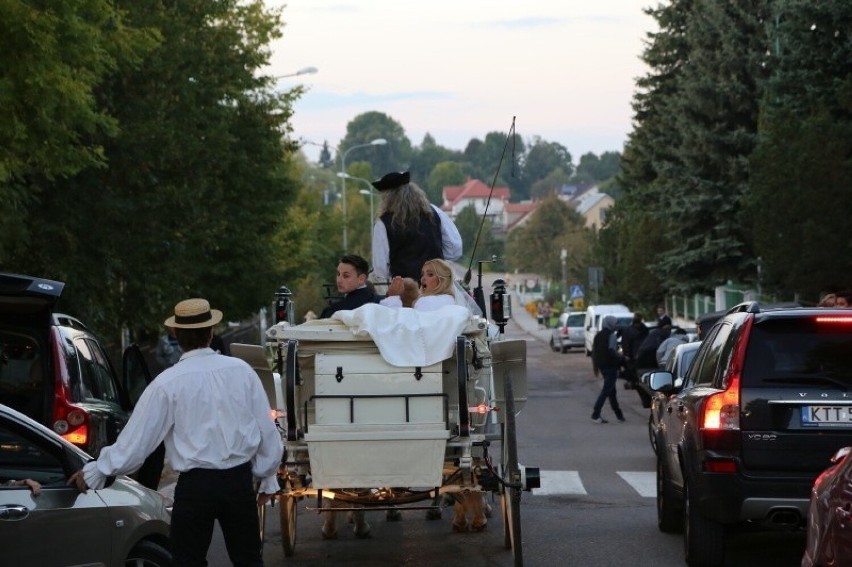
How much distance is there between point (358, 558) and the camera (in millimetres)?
11414

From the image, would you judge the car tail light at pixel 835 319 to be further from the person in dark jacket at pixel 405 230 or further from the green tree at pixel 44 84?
the green tree at pixel 44 84

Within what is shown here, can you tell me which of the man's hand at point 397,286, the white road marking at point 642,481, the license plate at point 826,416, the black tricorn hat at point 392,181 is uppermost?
the black tricorn hat at point 392,181

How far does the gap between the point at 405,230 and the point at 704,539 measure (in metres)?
3.08

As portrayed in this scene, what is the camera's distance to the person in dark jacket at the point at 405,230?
11.8 meters

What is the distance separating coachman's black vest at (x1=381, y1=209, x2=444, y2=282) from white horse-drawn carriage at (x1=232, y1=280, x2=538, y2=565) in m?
1.96

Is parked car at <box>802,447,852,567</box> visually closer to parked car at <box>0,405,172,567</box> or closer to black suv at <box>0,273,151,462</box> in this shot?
parked car at <box>0,405,172,567</box>

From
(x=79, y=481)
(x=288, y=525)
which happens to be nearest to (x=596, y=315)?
(x=288, y=525)

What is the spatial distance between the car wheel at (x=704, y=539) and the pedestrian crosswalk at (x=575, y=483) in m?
4.74

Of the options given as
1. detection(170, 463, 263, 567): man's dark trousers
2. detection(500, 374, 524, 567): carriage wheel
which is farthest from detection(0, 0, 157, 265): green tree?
detection(170, 463, 263, 567): man's dark trousers

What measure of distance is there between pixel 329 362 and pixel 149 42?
41.7 ft

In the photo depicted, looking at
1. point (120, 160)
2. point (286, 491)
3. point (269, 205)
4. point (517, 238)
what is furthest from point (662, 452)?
point (517, 238)

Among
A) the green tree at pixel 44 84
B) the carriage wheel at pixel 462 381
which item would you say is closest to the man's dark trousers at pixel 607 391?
the green tree at pixel 44 84

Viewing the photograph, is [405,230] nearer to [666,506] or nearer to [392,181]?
[392,181]

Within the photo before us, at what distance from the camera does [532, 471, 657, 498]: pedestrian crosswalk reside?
51.4ft
